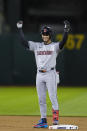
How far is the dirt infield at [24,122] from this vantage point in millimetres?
10461

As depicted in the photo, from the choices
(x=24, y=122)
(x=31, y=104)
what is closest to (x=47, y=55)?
(x=24, y=122)

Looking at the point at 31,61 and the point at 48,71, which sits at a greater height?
the point at 48,71

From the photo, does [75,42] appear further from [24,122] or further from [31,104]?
[24,122]

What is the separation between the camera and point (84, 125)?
35.9ft

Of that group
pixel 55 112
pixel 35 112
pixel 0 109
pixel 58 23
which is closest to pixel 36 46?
pixel 55 112

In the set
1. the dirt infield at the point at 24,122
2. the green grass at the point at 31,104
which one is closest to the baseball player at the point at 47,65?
the dirt infield at the point at 24,122

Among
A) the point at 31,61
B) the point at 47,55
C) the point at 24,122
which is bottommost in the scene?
the point at 31,61

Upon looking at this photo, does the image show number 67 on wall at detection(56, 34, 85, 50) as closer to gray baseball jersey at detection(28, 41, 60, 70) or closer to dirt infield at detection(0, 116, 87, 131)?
dirt infield at detection(0, 116, 87, 131)

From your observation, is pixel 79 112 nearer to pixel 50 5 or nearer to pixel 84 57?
pixel 84 57

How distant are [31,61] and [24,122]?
12.8m

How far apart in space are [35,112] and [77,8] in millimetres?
33110

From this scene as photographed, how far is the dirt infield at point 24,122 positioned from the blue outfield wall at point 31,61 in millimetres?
11719

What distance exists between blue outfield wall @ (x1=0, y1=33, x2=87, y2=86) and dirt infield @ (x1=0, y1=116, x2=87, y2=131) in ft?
38.4

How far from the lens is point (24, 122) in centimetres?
1155
